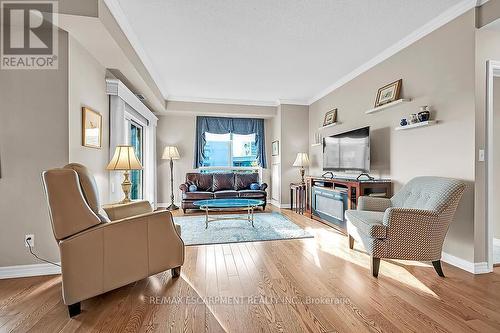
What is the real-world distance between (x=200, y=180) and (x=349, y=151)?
3.41 metres

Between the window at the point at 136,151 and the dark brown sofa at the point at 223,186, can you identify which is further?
the dark brown sofa at the point at 223,186

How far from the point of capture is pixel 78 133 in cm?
261

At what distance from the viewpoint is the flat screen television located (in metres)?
3.70

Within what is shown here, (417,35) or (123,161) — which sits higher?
(417,35)

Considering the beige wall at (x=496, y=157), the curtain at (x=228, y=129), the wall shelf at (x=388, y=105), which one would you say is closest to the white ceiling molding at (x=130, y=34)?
the curtain at (x=228, y=129)

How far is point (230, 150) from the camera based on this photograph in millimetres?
6742

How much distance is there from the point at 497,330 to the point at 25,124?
155 inches

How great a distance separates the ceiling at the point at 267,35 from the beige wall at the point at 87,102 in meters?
0.55

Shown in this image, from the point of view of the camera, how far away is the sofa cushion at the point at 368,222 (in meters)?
2.29

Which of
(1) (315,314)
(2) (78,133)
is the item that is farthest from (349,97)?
(2) (78,133)

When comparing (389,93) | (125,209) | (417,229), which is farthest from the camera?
(389,93)

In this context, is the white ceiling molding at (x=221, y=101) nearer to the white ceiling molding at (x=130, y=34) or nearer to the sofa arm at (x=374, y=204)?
the white ceiling molding at (x=130, y=34)

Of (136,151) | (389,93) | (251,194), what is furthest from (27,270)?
(389,93)

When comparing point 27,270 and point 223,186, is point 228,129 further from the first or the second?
point 27,270
